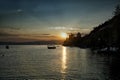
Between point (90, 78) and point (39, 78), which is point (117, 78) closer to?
point (90, 78)

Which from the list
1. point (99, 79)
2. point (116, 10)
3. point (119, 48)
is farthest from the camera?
point (116, 10)

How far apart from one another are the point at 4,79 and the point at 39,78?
26.8ft

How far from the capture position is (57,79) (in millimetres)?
56094

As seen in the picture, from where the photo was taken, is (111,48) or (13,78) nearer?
(13,78)

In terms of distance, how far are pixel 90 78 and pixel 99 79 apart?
8.46 feet

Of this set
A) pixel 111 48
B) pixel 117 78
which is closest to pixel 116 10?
pixel 111 48

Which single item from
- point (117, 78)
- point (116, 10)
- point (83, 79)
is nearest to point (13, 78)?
point (83, 79)

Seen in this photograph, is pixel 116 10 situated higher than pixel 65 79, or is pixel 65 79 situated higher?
pixel 116 10

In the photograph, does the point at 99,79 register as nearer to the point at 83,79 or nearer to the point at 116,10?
the point at 83,79

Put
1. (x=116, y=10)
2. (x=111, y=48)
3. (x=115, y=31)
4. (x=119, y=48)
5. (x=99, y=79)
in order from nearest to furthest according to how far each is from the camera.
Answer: (x=99, y=79)
(x=119, y=48)
(x=111, y=48)
(x=115, y=31)
(x=116, y=10)

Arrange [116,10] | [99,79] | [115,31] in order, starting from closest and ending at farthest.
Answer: [99,79] → [115,31] → [116,10]

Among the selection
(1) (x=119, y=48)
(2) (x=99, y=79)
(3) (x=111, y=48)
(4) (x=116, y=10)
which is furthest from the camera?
(4) (x=116, y=10)

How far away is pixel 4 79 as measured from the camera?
185 feet

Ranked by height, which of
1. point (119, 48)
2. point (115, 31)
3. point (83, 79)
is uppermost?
point (115, 31)
